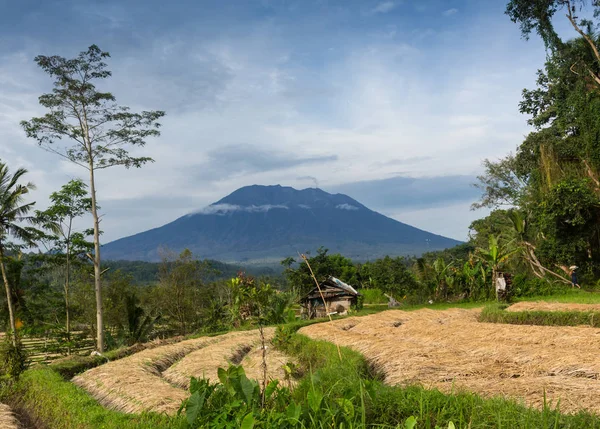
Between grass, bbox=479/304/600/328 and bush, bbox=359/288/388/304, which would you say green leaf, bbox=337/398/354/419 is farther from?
bush, bbox=359/288/388/304

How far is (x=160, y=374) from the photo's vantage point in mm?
8602

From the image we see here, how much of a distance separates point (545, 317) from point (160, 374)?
9.09 m

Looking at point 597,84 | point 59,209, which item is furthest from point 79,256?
point 597,84

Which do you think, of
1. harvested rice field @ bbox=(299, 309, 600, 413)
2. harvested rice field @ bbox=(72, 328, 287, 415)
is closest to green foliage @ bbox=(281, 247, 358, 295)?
harvested rice field @ bbox=(72, 328, 287, 415)

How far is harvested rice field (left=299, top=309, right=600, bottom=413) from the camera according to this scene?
13.8ft

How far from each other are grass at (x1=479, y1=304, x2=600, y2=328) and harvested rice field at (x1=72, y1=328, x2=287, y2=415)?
6405mm

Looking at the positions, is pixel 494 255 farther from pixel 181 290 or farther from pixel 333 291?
pixel 181 290

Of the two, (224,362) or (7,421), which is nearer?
(7,421)

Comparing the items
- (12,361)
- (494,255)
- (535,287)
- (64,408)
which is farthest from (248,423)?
(535,287)

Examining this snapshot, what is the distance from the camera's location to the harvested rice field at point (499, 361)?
419cm

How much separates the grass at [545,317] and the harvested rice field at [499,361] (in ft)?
7.20

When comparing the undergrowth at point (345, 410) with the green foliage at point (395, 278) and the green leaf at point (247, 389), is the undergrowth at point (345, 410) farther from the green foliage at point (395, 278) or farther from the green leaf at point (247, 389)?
the green foliage at point (395, 278)

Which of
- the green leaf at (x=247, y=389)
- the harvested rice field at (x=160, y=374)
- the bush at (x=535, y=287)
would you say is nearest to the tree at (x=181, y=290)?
the harvested rice field at (x=160, y=374)

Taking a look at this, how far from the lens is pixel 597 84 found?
2177cm
